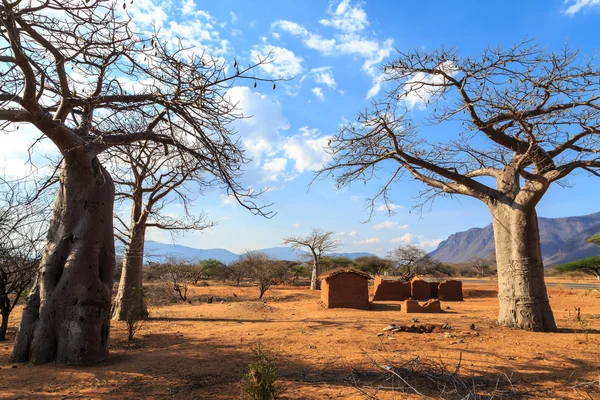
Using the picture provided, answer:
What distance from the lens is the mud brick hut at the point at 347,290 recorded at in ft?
45.7

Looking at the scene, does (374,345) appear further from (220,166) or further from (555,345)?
(220,166)

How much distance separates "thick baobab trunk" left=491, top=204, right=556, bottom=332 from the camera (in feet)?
23.5

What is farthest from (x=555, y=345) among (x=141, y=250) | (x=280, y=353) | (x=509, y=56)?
(x=141, y=250)

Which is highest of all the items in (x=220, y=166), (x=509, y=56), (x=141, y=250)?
(x=509, y=56)

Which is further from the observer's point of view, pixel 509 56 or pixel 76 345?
pixel 509 56

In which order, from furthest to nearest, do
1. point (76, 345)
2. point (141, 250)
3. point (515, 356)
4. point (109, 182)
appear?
point (141, 250)
point (109, 182)
point (515, 356)
point (76, 345)

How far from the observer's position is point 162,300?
55.7 ft

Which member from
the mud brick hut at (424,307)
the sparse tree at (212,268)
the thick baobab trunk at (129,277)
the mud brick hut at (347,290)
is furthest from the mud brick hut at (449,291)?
the sparse tree at (212,268)

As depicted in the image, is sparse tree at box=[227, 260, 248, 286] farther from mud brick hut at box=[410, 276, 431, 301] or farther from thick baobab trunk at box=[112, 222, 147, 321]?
thick baobab trunk at box=[112, 222, 147, 321]

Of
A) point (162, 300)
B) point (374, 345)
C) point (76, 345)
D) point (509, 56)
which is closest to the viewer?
point (76, 345)

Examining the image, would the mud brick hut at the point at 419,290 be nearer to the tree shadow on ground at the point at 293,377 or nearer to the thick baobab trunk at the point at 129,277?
the thick baobab trunk at the point at 129,277

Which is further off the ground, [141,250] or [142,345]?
[141,250]

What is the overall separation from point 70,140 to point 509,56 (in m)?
7.08

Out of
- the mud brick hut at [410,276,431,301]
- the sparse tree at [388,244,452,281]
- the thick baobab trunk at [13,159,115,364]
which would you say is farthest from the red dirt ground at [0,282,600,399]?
the sparse tree at [388,244,452,281]
